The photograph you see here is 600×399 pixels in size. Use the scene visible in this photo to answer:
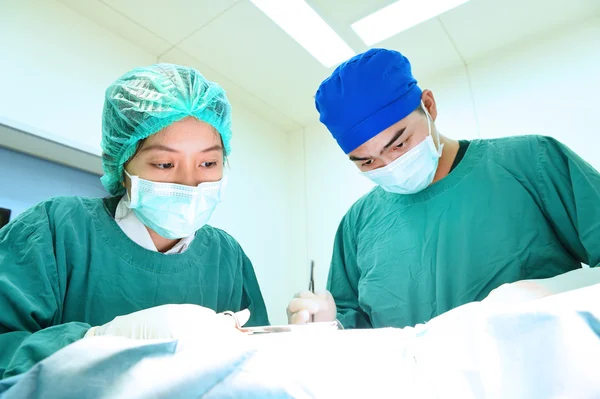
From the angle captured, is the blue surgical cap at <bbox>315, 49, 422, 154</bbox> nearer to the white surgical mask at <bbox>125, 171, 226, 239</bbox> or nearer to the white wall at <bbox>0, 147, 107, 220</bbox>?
the white surgical mask at <bbox>125, 171, 226, 239</bbox>

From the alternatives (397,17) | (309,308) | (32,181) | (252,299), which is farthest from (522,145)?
(32,181)

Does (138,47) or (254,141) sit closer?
(138,47)

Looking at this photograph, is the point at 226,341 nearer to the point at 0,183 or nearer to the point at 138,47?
the point at 0,183

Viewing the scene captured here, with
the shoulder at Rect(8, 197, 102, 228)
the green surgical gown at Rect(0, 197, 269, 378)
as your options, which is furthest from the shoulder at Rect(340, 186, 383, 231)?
the shoulder at Rect(8, 197, 102, 228)

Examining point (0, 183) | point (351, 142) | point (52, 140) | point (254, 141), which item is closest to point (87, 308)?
point (351, 142)

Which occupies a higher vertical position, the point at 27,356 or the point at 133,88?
the point at 133,88

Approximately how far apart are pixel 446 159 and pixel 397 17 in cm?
129

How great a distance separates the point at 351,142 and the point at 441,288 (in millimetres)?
488

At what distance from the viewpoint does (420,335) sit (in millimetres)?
510

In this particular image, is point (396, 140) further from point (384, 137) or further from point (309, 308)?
point (309, 308)

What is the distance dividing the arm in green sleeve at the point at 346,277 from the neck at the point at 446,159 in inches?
14.2

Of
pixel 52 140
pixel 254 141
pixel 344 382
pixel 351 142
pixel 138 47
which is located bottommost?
pixel 344 382

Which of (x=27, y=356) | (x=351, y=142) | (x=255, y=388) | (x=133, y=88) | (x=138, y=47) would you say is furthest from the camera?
(x=138, y=47)

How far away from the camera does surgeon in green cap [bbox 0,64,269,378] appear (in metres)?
0.77
